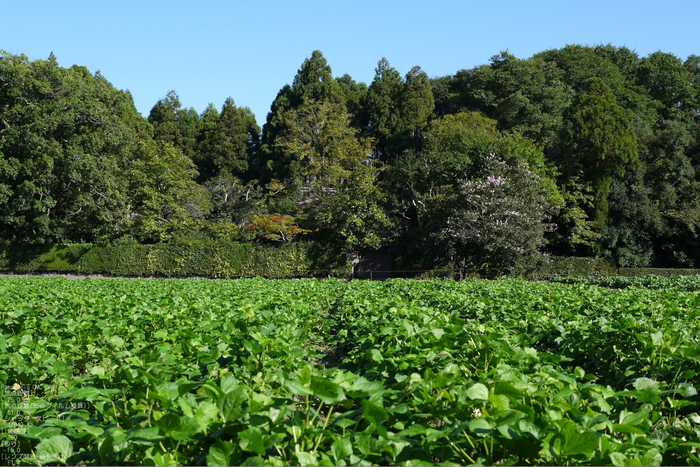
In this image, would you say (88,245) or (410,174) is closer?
(88,245)

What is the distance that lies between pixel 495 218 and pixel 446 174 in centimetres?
481

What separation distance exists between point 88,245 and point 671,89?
46.8 meters

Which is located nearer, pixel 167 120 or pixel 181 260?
pixel 181 260

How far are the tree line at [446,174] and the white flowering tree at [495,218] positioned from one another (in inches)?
3.1

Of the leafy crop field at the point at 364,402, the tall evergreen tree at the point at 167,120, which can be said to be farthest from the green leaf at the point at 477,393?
the tall evergreen tree at the point at 167,120

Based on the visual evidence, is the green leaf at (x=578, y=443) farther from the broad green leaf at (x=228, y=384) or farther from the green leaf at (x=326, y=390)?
the broad green leaf at (x=228, y=384)

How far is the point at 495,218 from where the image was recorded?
23.6 meters

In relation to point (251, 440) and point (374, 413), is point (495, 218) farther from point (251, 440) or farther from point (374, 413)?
point (251, 440)

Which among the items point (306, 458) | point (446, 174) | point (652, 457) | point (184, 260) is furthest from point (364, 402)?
point (184, 260)

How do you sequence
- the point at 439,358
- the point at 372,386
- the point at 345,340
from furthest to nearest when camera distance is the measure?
the point at 345,340
the point at 439,358
the point at 372,386

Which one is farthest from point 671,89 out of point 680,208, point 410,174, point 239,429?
point 239,429

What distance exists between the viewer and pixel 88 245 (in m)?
31.0

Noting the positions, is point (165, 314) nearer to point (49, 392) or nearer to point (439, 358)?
point (49, 392)

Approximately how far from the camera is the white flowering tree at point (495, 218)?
23250mm
